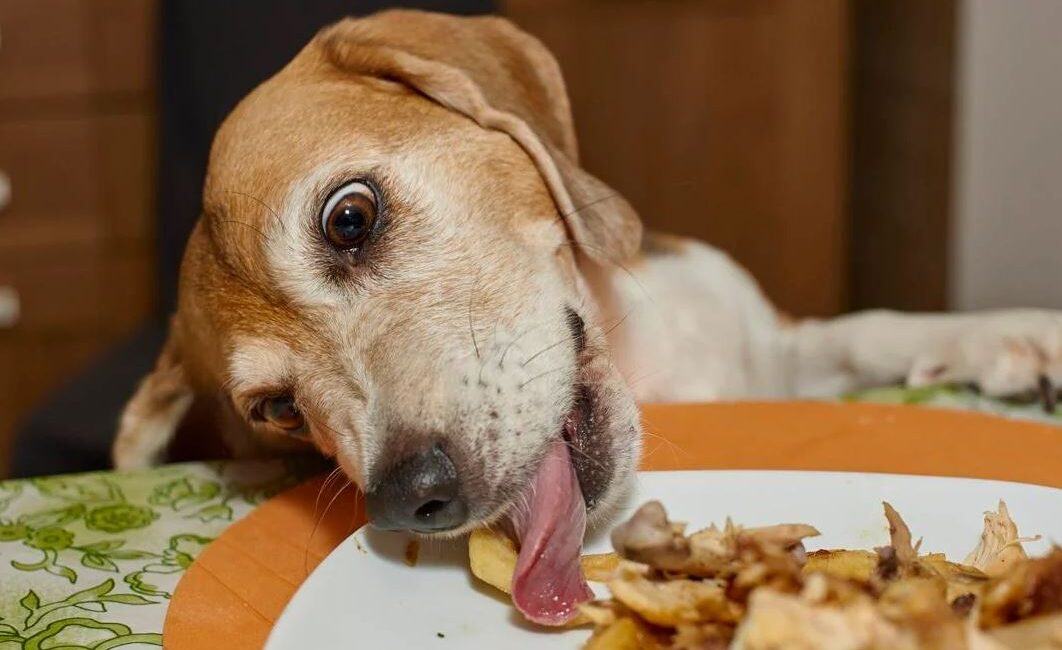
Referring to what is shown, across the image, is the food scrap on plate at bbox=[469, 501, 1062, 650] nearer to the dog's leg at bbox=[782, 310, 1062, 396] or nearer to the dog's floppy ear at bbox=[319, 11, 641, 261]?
the dog's floppy ear at bbox=[319, 11, 641, 261]

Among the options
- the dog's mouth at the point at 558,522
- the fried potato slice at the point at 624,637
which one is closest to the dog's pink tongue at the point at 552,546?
the dog's mouth at the point at 558,522

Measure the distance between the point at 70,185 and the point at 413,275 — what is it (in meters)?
2.72

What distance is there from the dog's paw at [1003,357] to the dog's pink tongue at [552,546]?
2.74ft

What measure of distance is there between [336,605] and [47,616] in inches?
12.9

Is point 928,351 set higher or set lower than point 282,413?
lower

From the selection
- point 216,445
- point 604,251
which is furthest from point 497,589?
point 216,445

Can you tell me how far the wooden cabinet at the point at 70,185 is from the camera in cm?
371

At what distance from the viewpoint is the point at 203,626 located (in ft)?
3.78

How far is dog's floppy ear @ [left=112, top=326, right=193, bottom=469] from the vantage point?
192cm

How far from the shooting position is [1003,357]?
6.12 feet

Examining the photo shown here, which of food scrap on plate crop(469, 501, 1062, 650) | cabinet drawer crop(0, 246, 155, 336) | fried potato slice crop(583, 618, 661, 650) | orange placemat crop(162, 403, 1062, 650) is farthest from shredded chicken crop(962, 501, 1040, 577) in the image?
cabinet drawer crop(0, 246, 155, 336)

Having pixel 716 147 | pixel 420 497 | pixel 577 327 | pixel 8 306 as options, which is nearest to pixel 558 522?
pixel 420 497

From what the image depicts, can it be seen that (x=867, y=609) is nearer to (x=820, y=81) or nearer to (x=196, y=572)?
(x=196, y=572)

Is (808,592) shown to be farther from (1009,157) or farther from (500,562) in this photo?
(1009,157)
